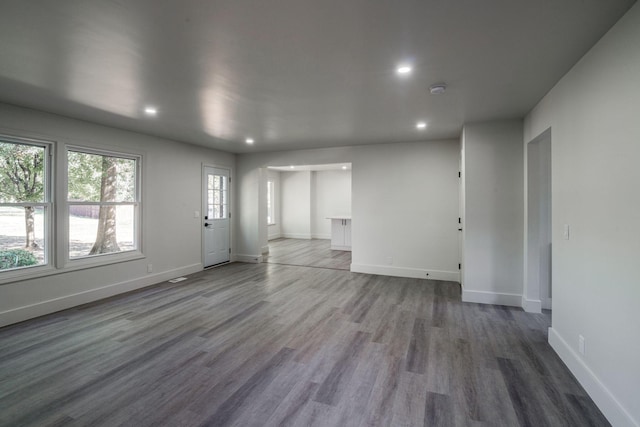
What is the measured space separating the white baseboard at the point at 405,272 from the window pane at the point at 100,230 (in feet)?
13.1

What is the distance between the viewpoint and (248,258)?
7.00 m

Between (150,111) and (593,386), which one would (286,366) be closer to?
(593,386)

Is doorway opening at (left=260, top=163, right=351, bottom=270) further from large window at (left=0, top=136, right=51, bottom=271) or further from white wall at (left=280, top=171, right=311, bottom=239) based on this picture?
large window at (left=0, top=136, right=51, bottom=271)

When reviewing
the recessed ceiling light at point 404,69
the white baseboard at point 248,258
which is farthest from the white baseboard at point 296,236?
the recessed ceiling light at point 404,69

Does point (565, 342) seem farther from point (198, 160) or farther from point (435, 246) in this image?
point (198, 160)

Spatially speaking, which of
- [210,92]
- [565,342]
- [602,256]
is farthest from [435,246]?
[210,92]

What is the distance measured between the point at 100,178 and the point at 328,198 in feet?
24.0

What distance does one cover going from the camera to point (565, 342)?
2.63 m

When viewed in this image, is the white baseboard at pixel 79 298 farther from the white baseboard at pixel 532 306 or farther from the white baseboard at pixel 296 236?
the white baseboard at pixel 296 236

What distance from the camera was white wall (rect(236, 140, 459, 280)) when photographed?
535cm

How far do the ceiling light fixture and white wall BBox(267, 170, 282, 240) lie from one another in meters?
8.25

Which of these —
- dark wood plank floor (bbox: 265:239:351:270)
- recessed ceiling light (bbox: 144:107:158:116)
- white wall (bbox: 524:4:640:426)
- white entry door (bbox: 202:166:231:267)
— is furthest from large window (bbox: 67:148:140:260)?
white wall (bbox: 524:4:640:426)

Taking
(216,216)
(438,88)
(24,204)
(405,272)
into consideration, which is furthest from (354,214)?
(24,204)

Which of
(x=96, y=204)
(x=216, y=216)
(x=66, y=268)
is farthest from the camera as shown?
(x=216, y=216)
